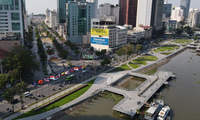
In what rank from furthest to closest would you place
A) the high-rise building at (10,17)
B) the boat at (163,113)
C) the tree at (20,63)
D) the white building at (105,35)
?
the white building at (105,35)
the high-rise building at (10,17)
the tree at (20,63)
the boat at (163,113)

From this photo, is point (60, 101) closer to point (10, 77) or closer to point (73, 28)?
point (10, 77)

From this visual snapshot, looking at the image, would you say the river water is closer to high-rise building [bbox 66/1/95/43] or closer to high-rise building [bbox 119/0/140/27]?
high-rise building [bbox 66/1/95/43]

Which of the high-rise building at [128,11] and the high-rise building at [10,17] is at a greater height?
the high-rise building at [128,11]

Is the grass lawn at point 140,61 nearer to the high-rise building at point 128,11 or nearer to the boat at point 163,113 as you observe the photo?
the boat at point 163,113

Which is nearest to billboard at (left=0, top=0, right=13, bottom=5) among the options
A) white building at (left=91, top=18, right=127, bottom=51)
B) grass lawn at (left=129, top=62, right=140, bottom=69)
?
white building at (left=91, top=18, right=127, bottom=51)

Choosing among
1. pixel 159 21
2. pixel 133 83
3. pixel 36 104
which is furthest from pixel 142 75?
pixel 159 21

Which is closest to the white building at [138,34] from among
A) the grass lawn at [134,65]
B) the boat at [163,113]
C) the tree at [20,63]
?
the grass lawn at [134,65]
